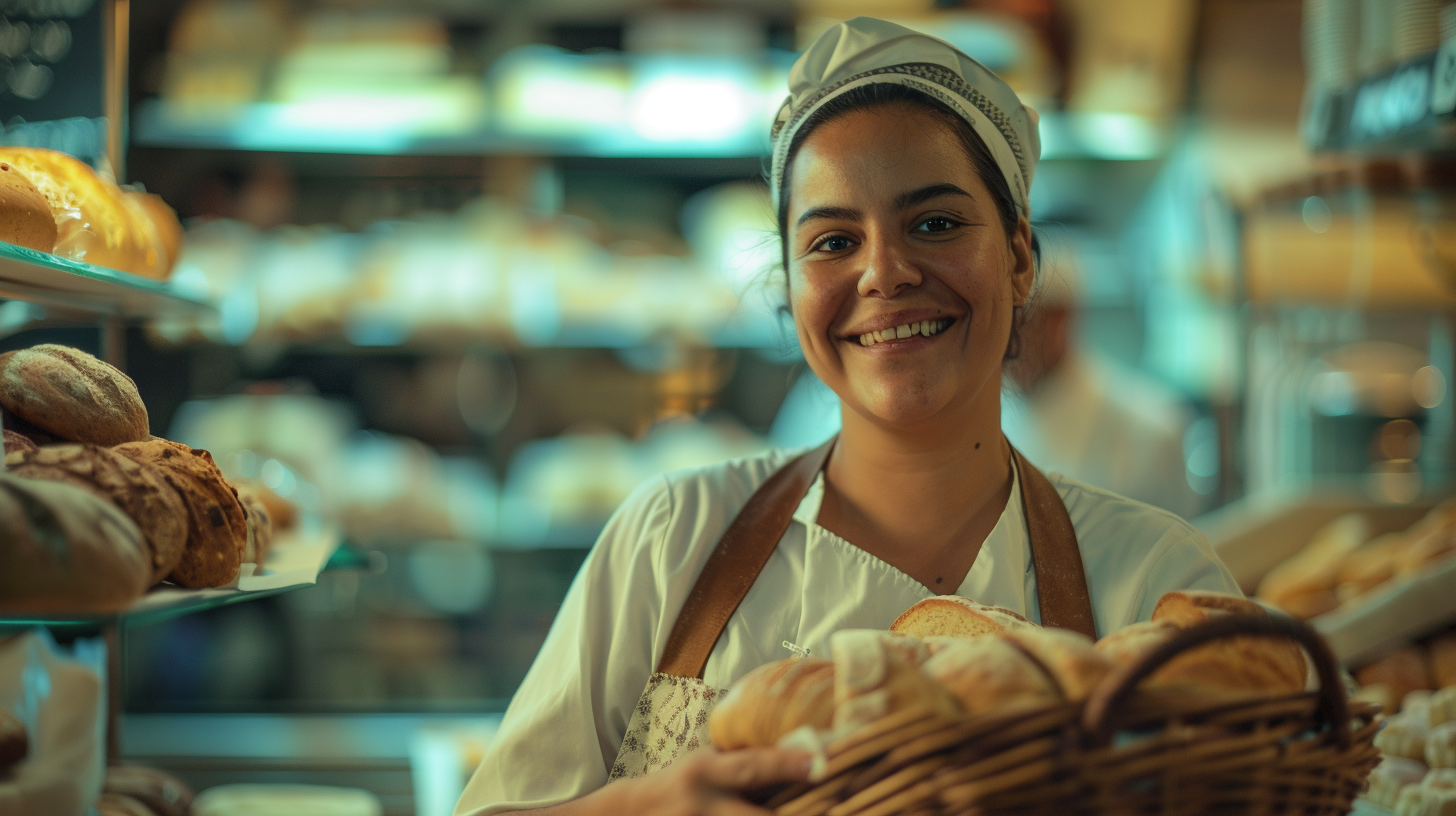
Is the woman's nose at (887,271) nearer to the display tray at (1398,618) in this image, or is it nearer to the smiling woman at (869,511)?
the smiling woman at (869,511)

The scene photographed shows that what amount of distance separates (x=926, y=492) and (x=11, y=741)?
0.91 metres

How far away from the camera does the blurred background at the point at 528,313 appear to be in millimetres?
2916

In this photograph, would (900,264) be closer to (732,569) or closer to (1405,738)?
(732,569)

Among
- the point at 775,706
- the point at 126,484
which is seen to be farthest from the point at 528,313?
the point at 775,706

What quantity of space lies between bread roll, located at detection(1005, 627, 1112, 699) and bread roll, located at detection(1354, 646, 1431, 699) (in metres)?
1.18

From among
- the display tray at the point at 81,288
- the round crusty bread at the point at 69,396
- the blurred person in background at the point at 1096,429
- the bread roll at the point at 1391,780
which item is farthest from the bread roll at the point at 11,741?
the blurred person in background at the point at 1096,429

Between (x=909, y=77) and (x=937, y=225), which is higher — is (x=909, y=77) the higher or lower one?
the higher one

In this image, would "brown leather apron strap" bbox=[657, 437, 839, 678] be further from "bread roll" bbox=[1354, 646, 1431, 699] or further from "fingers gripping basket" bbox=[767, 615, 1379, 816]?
"bread roll" bbox=[1354, 646, 1431, 699]

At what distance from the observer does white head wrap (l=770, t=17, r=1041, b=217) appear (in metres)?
1.14

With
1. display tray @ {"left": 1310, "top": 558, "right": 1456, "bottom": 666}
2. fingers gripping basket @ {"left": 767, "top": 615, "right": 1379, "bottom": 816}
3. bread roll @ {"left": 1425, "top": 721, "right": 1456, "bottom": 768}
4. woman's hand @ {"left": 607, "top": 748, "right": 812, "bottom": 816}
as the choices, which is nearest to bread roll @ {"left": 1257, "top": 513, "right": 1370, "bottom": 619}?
display tray @ {"left": 1310, "top": 558, "right": 1456, "bottom": 666}

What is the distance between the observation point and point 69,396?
0.87m

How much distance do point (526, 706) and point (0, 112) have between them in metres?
0.80

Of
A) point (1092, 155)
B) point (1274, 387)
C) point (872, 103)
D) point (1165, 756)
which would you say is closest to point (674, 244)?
point (1092, 155)

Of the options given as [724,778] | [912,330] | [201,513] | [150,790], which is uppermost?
[912,330]
